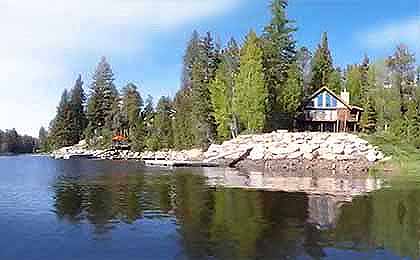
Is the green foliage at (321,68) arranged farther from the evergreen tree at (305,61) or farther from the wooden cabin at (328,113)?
the wooden cabin at (328,113)

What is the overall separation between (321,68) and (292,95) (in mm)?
18219

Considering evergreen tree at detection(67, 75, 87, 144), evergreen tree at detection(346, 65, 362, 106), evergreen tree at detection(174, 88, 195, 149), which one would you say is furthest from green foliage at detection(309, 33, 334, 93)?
evergreen tree at detection(67, 75, 87, 144)

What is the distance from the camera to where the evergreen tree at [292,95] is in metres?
66.2

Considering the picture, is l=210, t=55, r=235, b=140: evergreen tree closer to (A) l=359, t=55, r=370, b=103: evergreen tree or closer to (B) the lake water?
(A) l=359, t=55, r=370, b=103: evergreen tree

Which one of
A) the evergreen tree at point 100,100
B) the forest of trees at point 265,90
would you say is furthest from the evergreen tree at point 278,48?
the evergreen tree at point 100,100

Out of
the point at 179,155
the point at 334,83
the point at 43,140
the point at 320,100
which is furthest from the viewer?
the point at 43,140

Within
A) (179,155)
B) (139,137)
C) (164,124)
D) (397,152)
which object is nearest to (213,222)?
(397,152)

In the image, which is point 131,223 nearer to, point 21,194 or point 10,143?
point 21,194

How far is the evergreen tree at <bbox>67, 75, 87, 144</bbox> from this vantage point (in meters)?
120

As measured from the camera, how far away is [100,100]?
115688mm

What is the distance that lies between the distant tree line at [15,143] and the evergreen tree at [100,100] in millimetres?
66281

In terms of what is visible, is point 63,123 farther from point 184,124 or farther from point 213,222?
point 213,222

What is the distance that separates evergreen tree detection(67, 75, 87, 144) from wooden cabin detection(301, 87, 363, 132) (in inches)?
2626

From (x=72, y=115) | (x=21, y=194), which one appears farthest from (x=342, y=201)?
(x=72, y=115)
